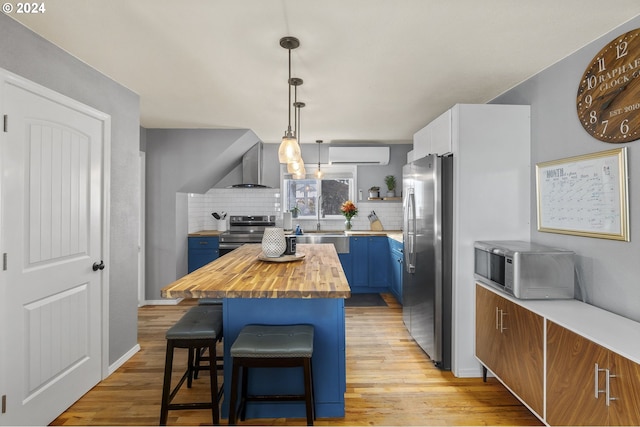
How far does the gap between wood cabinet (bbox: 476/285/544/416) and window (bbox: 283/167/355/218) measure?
346cm

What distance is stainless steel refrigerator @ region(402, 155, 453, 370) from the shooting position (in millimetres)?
2842

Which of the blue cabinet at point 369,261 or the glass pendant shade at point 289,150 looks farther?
the blue cabinet at point 369,261

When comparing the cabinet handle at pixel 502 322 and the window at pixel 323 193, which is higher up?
the window at pixel 323 193

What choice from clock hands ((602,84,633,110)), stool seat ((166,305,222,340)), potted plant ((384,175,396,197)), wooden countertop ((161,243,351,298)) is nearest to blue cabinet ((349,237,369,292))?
potted plant ((384,175,396,197))

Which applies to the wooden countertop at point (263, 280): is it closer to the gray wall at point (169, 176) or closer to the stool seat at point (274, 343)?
the stool seat at point (274, 343)

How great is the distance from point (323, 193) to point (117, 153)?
3.54 meters

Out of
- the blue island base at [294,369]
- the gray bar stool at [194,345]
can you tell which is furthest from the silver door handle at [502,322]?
the gray bar stool at [194,345]

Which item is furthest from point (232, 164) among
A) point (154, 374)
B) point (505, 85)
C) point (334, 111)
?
point (505, 85)

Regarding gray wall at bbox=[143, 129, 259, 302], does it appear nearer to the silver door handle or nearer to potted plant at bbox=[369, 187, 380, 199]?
potted plant at bbox=[369, 187, 380, 199]

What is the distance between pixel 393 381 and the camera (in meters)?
2.66

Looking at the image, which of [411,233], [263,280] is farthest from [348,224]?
[263,280]

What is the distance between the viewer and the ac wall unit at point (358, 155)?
563cm

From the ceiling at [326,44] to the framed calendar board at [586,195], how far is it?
0.78m

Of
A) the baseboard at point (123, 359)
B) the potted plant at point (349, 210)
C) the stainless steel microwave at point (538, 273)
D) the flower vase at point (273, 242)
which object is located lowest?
the baseboard at point (123, 359)
